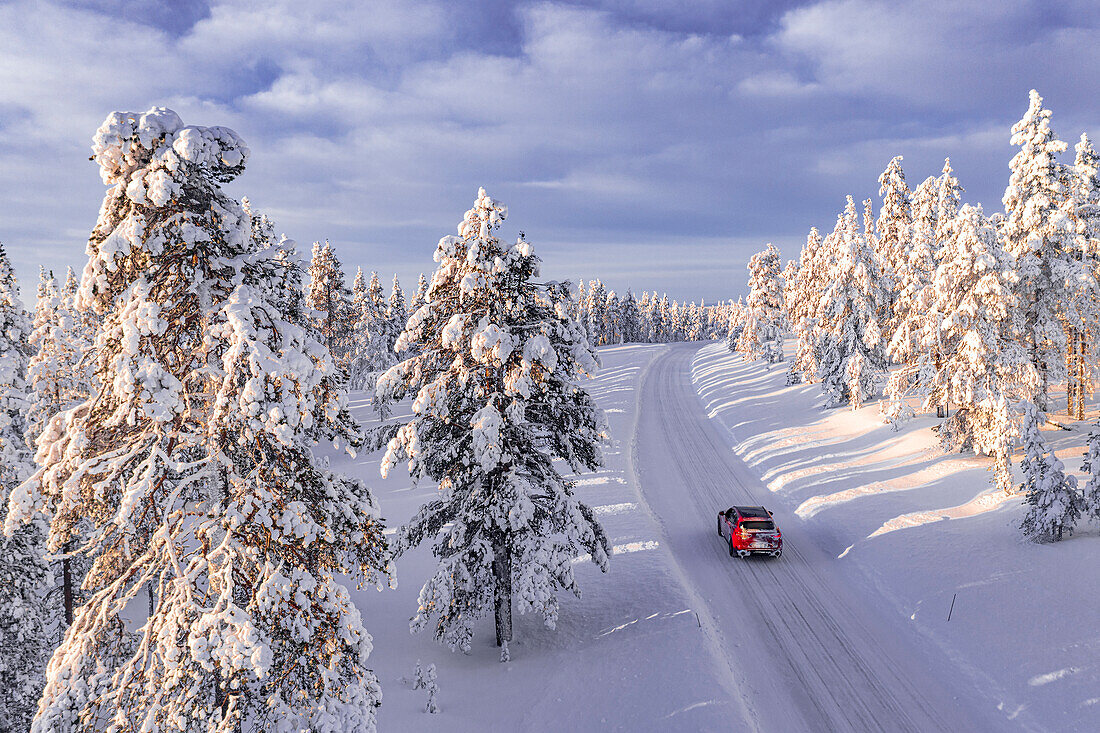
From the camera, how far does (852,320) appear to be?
40562 millimetres

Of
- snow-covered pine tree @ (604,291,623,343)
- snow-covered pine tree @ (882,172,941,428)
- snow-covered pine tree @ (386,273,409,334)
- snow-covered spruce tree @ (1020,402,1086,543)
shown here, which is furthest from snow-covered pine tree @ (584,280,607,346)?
snow-covered spruce tree @ (1020,402,1086,543)

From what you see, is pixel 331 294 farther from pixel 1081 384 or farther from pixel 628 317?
pixel 628 317

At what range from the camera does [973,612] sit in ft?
51.4

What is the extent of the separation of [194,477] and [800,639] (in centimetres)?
1521

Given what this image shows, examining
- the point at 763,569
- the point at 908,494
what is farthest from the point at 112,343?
the point at 908,494

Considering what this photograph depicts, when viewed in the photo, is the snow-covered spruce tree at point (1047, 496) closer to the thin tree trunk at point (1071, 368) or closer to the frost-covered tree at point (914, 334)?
the frost-covered tree at point (914, 334)

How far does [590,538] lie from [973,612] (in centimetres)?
1074

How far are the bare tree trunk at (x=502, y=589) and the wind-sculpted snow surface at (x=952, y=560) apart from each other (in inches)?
403

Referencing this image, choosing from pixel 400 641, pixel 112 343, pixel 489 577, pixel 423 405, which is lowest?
pixel 400 641

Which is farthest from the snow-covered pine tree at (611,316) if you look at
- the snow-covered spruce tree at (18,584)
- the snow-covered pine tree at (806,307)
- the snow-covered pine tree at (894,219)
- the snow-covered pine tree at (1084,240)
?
the snow-covered spruce tree at (18,584)

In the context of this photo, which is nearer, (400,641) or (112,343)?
(112,343)

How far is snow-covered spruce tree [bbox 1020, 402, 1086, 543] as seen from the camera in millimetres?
16984

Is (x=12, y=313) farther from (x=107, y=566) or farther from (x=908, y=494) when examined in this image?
(x=908, y=494)

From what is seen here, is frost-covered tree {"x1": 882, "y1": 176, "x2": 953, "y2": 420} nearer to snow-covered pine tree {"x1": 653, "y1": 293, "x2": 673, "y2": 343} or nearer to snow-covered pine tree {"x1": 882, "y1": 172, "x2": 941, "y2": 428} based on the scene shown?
snow-covered pine tree {"x1": 882, "y1": 172, "x2": 941, "y2": 428}
